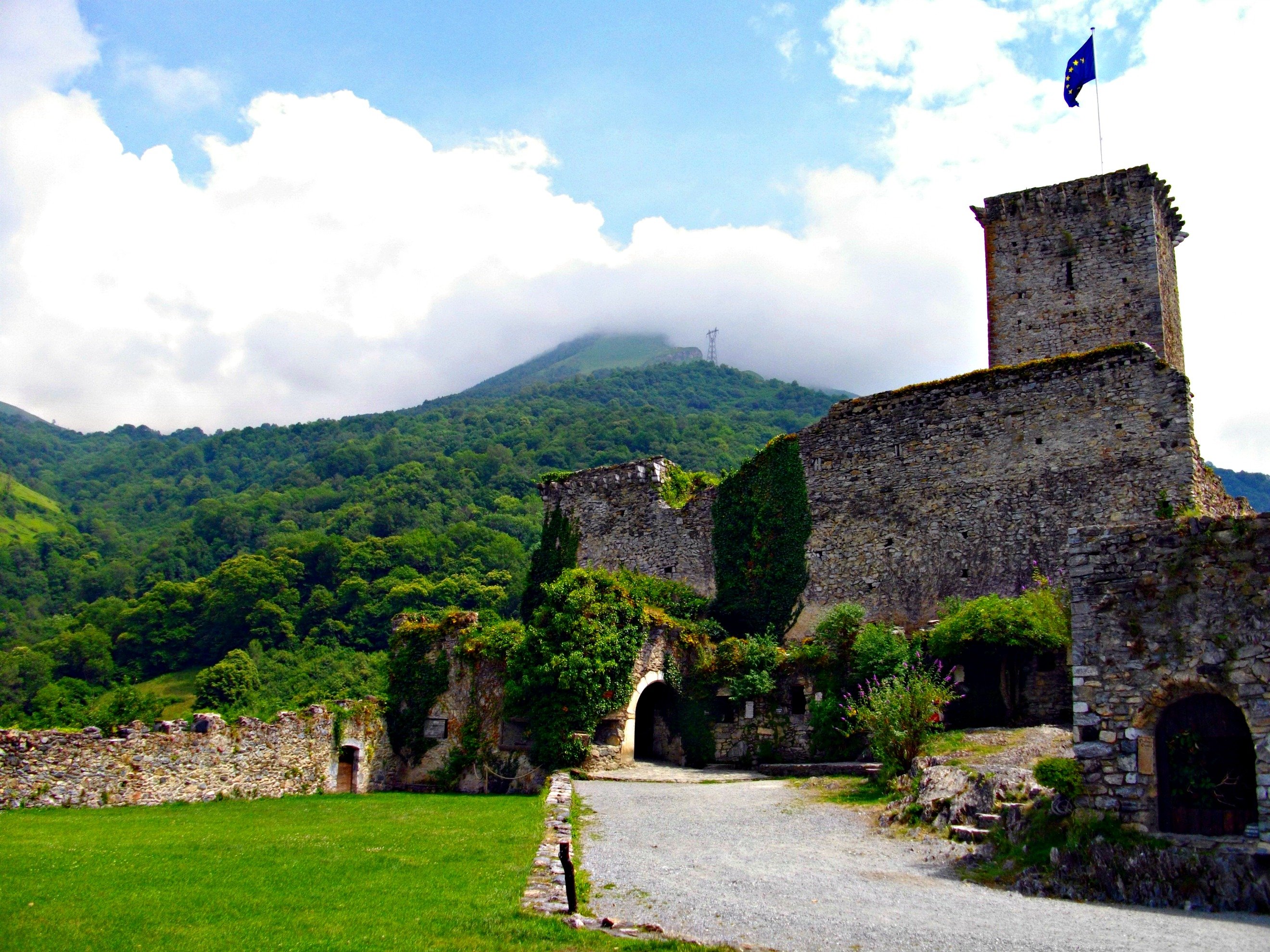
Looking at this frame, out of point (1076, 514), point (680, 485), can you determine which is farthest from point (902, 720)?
point (680, 485)

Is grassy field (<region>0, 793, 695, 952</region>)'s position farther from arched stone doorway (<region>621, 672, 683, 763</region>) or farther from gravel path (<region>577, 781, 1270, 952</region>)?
arched stone doorway (<region>621, 672, 683, 763</region>)

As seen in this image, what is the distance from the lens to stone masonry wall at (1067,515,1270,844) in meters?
9.95

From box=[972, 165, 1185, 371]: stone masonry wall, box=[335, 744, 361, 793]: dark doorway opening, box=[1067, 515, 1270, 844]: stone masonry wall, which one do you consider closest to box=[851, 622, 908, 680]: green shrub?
box=[1067, 515, 1270, 844]: stone masonry wall

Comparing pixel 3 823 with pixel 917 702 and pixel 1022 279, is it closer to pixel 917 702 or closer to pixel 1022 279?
pixel 917 702

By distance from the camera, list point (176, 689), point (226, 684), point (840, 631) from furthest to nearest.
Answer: point (176, 689) < point (226, 684) < point (840, 631)

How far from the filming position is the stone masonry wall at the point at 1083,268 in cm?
2684

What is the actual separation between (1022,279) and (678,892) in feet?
76.1

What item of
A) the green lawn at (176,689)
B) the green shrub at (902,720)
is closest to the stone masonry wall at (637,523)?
the green shrub at (902,720)

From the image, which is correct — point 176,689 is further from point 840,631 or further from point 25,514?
point 25,514

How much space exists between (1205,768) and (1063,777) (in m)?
1.30

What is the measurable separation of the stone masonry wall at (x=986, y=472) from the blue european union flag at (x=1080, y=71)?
9.98m

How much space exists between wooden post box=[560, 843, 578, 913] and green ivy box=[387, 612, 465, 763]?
13.0m

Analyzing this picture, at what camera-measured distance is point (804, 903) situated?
9.11 metres

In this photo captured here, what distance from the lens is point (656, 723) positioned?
23016mm
